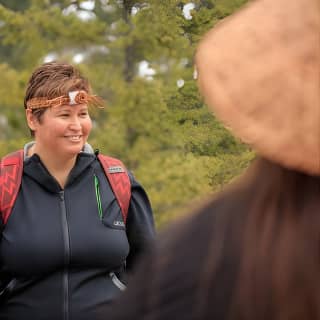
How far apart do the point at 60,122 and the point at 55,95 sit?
14 centimetres

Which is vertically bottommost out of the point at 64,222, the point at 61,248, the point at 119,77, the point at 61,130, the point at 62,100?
the point at 61,248

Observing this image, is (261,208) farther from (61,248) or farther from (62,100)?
(62,100)

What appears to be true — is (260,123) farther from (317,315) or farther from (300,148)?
(317,315)

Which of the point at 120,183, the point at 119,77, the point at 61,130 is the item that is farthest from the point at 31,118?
the point at 119,77

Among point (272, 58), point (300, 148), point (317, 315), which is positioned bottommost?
point (317, 315)

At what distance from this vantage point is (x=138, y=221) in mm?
3934

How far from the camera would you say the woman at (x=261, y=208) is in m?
1.34

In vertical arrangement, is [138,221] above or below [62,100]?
below

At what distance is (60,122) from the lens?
156 inches

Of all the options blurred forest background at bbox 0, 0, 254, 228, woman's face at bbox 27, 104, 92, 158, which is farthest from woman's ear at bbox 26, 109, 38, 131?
blurred forest background at bbox 0, 0, 254, 228

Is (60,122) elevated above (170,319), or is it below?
above

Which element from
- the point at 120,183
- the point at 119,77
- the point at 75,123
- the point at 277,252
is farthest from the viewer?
the point at 119,77

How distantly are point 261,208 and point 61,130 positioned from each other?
2.66 m

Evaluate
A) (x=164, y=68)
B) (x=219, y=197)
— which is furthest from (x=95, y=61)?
(x=219, y=197)
